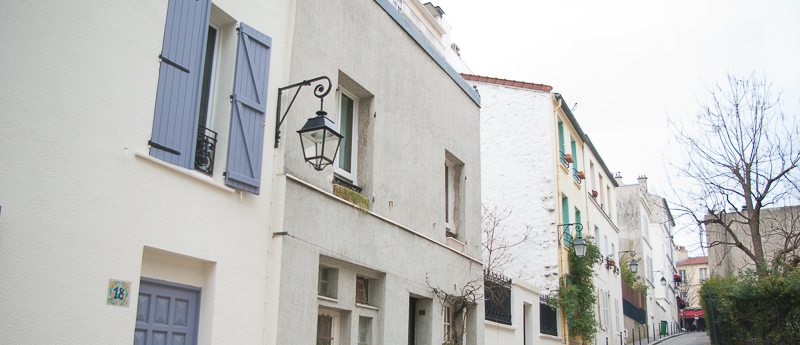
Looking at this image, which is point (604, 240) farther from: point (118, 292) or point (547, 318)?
point (118, 292)

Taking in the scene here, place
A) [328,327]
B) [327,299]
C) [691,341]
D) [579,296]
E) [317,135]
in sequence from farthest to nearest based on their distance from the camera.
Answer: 1. [691,341]
2. [579,296]
3. [328,327]
4. [327,299]
5. [317,135]

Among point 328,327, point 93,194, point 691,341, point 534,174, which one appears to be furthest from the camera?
point 691,341

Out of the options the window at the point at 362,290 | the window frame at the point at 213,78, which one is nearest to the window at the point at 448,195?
the window at the point at 362,290

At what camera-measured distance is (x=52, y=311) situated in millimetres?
3955

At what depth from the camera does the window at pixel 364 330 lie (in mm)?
7480

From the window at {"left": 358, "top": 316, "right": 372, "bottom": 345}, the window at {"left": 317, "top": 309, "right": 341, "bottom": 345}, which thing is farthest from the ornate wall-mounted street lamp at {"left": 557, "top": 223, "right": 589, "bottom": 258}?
the window at {"left": 317, "top": 309, "right": 341, "bottom": 345}

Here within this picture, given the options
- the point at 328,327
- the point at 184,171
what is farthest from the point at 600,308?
the point at 184,171

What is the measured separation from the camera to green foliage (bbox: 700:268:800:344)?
1294 cm

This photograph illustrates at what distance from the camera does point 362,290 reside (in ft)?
25.1

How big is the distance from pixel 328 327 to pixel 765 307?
37.0ft

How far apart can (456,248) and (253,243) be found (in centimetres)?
497

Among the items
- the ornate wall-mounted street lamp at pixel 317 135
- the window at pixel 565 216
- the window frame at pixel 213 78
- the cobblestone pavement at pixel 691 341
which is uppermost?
the window at pixel 565 216

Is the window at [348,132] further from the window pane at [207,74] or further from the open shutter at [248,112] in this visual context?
the window pane at [207,74]

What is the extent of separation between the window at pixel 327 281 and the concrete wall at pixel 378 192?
8 cm
